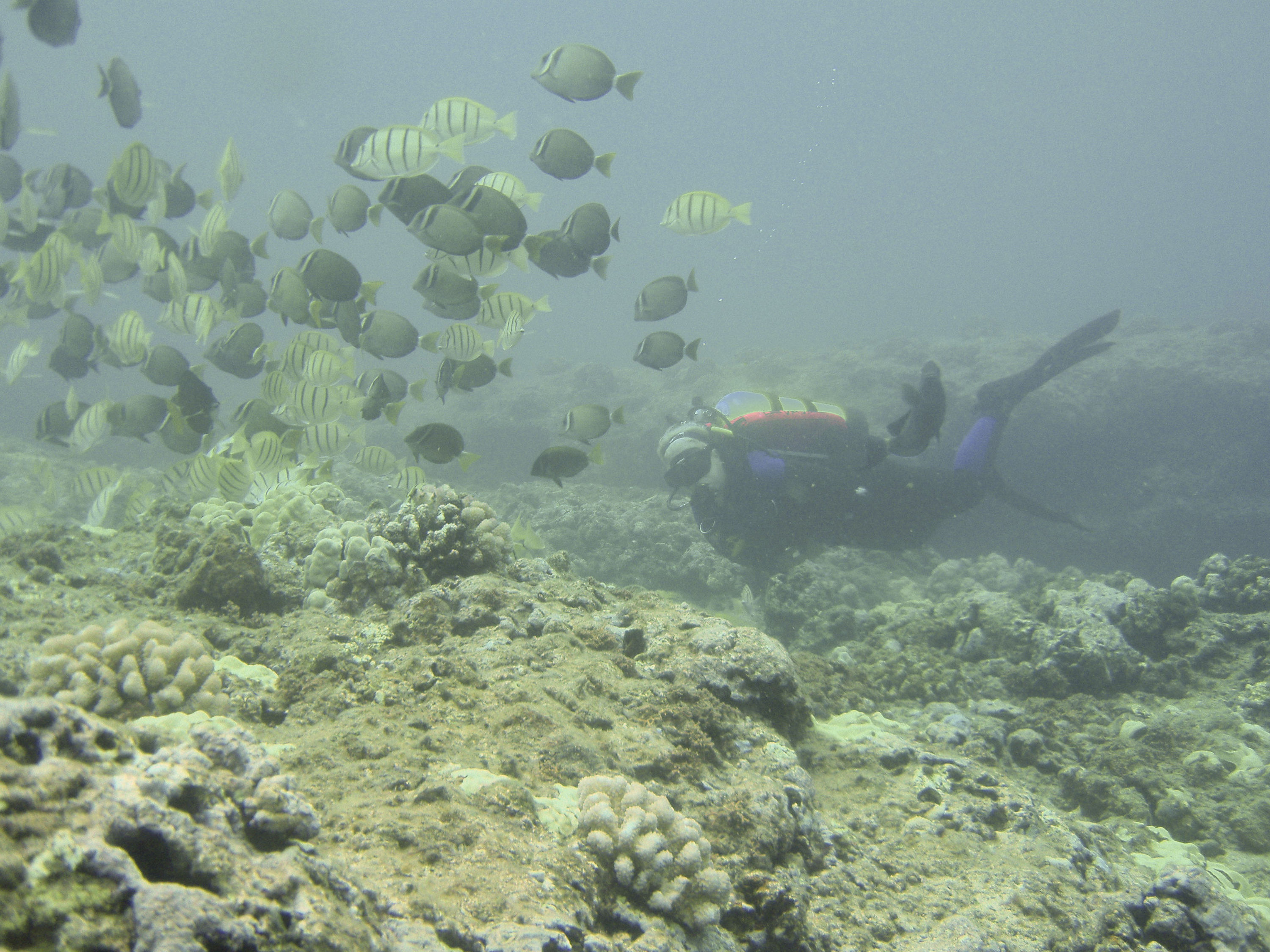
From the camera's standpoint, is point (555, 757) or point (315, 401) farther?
point (315, 401)

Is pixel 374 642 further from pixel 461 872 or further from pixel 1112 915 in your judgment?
pixel 1112 915

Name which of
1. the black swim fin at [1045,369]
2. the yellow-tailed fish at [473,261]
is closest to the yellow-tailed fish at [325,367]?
the yellow-tailed fish at [473,261]

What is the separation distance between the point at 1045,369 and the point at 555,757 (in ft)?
39.2

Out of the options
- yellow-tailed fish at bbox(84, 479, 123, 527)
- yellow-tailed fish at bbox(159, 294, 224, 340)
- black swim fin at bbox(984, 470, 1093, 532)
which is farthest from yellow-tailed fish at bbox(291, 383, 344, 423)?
black swim fin at bbox(984, 470, 1093, 532)

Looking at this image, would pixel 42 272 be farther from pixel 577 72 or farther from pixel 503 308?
pixel 577 72

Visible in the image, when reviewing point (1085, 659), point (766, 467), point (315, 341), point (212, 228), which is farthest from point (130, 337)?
point (1085, 659)

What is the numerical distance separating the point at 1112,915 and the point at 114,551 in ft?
21.4

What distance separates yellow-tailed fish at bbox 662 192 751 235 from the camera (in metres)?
5.73

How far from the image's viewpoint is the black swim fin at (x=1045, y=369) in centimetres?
1030

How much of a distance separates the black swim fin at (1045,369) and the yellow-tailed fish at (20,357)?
41.3 ft

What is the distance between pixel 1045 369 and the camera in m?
11.0

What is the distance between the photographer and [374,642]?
10.2 feet

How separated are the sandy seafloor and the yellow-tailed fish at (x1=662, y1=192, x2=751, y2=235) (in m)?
3.47

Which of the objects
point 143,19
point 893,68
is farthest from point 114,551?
point 893,68
